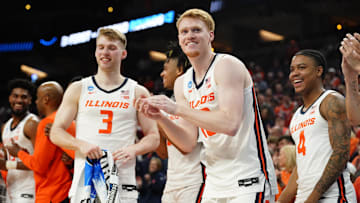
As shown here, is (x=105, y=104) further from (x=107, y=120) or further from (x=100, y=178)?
(x=100, y=178)

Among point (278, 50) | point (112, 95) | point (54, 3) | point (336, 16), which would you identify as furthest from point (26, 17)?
point (112, 95)

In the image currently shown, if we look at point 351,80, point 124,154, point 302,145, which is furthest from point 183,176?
point 351,80

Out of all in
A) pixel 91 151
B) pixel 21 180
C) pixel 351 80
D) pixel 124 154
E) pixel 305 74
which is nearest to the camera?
pixel 351 80

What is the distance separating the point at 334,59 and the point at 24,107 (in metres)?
14.8

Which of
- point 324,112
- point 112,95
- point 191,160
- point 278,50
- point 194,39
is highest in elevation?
point 278,50

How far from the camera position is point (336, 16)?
848 inches

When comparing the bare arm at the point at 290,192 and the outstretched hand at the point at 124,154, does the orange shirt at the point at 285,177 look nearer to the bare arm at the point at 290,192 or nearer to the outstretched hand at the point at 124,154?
the bare arm at the point at 290,192

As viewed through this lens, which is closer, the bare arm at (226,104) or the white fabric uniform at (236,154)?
the bare arm at (226,104)

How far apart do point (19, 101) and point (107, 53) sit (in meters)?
2.33

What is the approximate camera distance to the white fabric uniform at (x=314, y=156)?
373 cm

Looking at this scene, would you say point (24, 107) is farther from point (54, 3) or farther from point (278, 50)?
point (54, 3)

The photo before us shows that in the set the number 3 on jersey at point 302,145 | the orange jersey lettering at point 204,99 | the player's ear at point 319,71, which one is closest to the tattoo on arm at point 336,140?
the number 3 on jersey at point 302,145

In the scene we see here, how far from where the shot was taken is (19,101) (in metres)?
6.20

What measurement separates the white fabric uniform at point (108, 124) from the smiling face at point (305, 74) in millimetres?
1537
